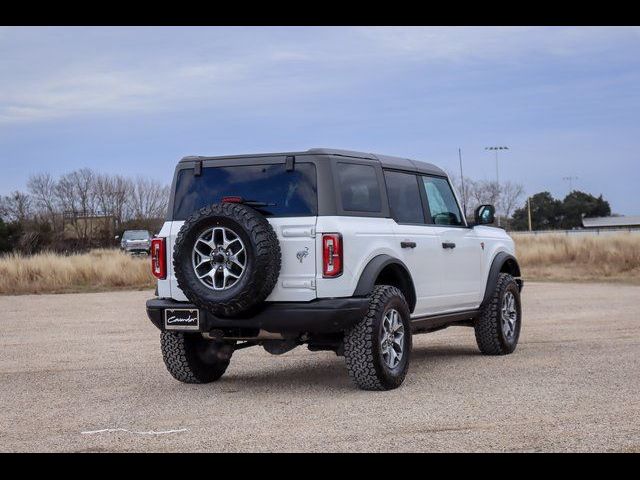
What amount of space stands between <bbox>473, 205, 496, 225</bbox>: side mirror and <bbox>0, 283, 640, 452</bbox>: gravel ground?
1514 mm

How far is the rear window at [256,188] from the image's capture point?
30.1 ft

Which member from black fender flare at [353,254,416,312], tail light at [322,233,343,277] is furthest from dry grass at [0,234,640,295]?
tail light at [322,233,343,277]

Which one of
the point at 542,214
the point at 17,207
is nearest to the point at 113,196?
the point at 17,207

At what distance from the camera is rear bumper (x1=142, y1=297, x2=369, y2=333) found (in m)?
8.84

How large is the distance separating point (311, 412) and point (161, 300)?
202 cm

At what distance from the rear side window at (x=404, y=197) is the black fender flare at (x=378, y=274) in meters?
0.51

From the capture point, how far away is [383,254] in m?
9.52

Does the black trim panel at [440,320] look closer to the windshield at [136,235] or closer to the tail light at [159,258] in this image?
the tail light at [159,258]

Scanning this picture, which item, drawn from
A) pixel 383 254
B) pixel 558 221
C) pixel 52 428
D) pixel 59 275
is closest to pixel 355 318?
pixel 383 254

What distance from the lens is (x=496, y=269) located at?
11.9 m

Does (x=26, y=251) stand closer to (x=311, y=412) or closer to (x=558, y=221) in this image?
(x=311, y=412)

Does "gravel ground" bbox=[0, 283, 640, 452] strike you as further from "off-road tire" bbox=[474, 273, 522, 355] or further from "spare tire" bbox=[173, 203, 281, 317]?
"spare tire" bbox=[173, 203, 281, 317]

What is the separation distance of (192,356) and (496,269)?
374 centimetres

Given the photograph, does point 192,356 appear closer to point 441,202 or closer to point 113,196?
point 441,202
